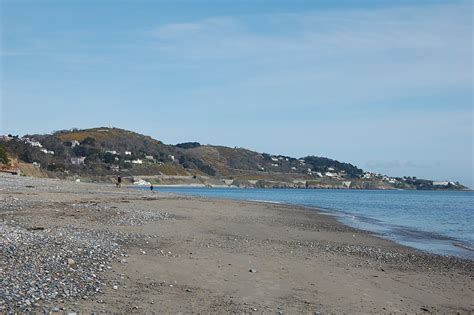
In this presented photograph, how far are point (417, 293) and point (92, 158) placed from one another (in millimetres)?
155455

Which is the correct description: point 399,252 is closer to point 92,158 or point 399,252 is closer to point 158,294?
point 158,294

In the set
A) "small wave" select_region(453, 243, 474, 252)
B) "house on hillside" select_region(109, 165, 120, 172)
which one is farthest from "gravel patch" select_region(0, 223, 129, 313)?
"house on hillside" select_region(109, 165, 120, 172)

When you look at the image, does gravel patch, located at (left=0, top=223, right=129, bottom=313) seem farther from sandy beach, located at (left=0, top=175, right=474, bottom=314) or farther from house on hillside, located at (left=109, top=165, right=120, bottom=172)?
house on hillside, located at (left=109, top=165, right=120, bottom=172)

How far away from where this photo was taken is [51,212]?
2077 cm

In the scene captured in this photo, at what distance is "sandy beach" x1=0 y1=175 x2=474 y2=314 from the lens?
28.4 ft

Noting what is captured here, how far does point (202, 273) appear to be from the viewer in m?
11.3

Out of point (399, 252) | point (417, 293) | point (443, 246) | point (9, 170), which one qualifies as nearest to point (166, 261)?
point (417, 293)

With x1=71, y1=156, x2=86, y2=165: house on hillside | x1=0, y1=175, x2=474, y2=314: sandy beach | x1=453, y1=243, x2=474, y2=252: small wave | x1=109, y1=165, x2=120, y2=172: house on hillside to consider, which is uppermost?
x1=71, y1=156, x2=86, y2=165: house on hillside

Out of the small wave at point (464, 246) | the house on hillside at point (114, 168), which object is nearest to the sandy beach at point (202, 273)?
the small wave at point (464, 246)

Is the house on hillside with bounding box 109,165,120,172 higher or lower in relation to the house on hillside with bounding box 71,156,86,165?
lower

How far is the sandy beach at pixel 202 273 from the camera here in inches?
341

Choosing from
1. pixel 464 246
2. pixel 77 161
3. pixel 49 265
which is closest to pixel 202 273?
pixel 49 265

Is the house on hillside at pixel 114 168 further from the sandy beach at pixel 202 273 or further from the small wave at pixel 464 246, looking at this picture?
the sandy beach at pixel 202 273

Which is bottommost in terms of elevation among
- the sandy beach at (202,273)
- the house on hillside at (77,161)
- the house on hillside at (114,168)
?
the sandy beach at (202,273)
